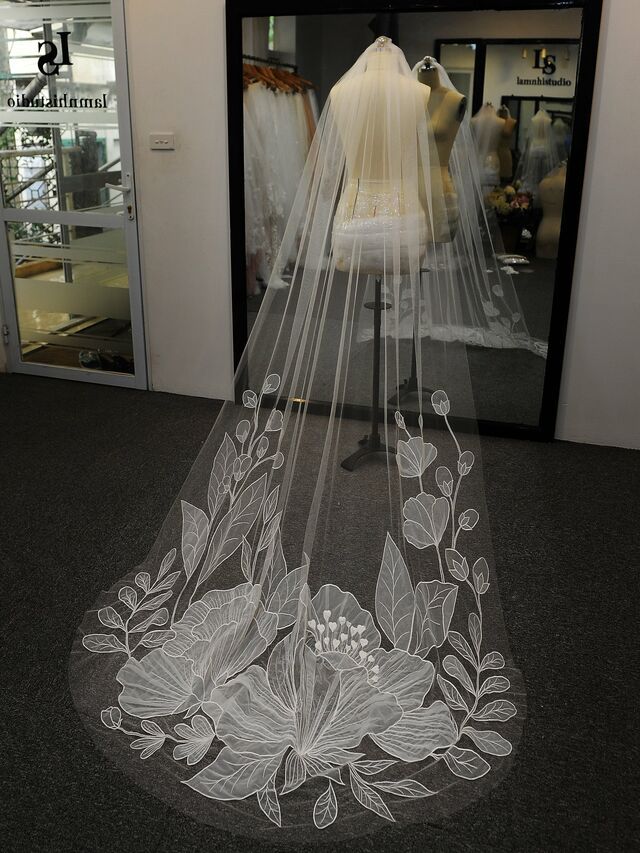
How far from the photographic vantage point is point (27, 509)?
9.59 feet

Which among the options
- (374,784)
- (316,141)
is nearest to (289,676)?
(374,784)

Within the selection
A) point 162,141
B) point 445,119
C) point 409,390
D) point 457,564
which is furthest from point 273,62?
point 457,564

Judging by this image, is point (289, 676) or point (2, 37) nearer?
point (289, 676)

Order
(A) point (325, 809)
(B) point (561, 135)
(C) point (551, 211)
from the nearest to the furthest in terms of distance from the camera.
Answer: (A) point (325, 809) < (B) point (561, 135) < (C) point (551, 211)

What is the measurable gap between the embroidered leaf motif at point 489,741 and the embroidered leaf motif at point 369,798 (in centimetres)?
28

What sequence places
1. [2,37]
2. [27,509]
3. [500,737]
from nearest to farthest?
[500,737] → [27,509] → [2,37]

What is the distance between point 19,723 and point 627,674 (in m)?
1.50

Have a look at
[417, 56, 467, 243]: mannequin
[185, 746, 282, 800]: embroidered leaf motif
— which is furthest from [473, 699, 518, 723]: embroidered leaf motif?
[417, 56, 467, 243]: mannequin

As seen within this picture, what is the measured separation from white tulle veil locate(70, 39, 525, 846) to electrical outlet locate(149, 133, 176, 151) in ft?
5.42

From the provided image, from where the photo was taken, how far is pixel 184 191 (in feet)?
12.3

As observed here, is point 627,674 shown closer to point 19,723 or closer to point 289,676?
point 289,676

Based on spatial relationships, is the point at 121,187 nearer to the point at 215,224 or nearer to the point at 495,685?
the point at 215,224

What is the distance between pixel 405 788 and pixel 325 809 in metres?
0.18

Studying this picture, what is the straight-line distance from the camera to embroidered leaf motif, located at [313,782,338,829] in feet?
5.30
